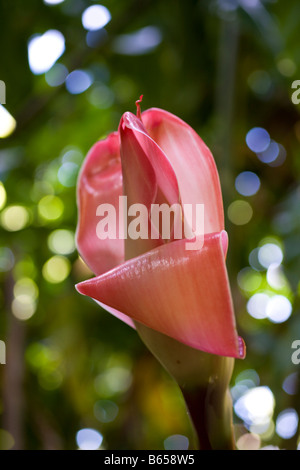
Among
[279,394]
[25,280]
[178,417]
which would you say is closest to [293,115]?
[279,394]

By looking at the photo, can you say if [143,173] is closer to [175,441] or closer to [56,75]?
[56,75]

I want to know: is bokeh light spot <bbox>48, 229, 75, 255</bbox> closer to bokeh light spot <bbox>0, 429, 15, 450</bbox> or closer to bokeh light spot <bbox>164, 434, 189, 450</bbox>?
bokeh light spot <bbox>0, 429, 15, 450</bbox>

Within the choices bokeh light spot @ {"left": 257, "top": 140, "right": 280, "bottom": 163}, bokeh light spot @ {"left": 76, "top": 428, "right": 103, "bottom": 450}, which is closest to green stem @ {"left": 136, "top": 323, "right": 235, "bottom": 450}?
bokeh light spot @ {"left": 257, "top": 140, "right": 280, "bottom": 163}

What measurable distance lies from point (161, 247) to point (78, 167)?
0.77 meters

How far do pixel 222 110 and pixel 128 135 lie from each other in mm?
483

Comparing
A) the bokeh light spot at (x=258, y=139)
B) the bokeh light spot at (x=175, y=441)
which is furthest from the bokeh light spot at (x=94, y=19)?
the bokeh light spot at (x=175, y=441)

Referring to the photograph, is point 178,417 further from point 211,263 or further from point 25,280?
point 211,263

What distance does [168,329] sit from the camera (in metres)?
0.16

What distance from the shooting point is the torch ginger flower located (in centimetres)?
16

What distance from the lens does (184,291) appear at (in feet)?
0.52

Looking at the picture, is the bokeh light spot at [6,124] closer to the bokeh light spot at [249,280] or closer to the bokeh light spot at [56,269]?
the bokeh light spot at [56,269]

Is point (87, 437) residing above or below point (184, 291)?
below

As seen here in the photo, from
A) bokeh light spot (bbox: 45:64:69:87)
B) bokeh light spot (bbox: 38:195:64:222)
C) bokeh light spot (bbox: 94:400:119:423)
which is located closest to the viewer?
bokeh light spot (bbox: 45:64:69:87)

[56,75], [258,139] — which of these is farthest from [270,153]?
[56,75]
